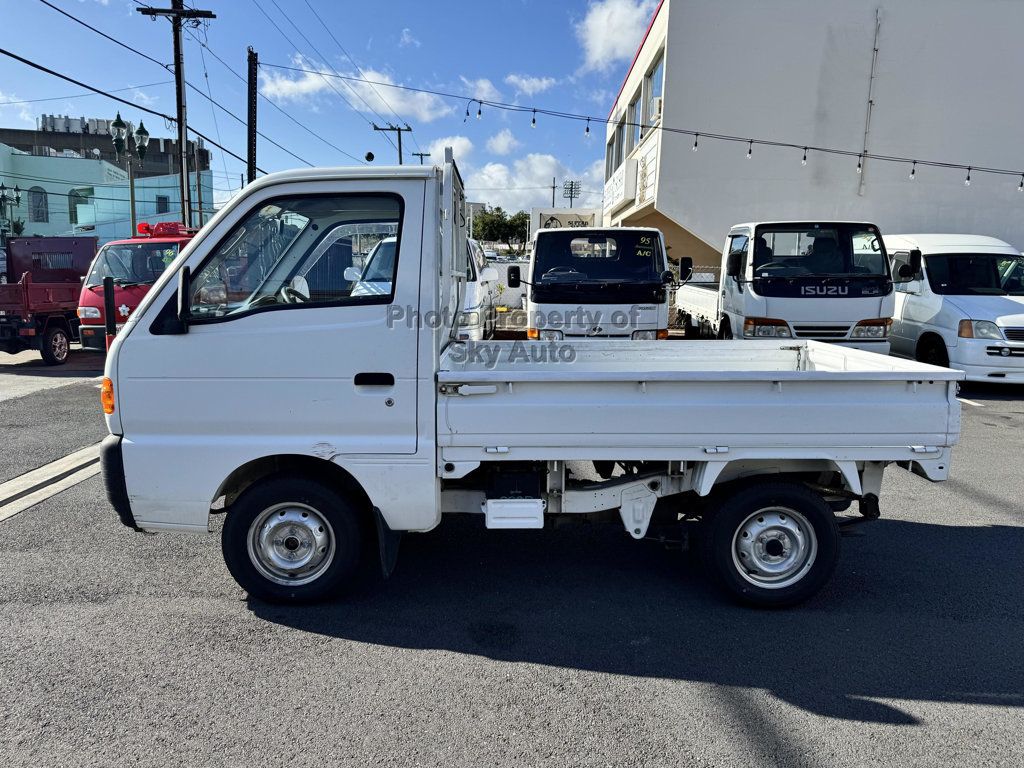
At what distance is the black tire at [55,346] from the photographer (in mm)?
13039

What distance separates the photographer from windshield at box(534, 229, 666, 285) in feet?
29.1

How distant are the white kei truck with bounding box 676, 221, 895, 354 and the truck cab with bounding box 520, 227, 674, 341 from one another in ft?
4.88

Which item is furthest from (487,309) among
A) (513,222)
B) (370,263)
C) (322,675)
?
(513,222)

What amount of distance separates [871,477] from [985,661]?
38.8 inches

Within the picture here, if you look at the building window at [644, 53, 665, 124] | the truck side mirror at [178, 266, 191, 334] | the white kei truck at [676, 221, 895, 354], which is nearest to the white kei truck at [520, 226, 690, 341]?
the white kei truck at [676, 221, 895, 354]

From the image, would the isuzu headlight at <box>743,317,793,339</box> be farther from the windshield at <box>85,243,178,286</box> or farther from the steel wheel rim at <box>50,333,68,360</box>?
the steel wheel rim at <box>50,333,68,360</box>

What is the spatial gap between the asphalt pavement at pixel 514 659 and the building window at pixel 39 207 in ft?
210

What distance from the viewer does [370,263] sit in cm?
367

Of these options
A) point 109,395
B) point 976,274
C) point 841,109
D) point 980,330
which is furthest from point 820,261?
point 841,109

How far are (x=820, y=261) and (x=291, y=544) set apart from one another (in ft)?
27.1

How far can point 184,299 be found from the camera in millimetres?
3578

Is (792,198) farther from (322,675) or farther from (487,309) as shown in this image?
(322,675)

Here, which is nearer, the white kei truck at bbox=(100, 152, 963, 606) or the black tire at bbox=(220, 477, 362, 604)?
the white kei truck at bbox=(100, 152, 963, 606)

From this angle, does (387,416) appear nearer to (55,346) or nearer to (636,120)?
(55,346)
